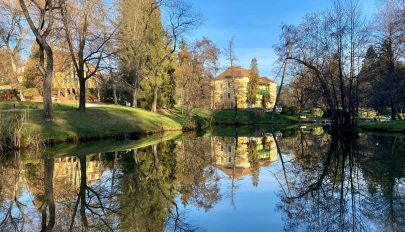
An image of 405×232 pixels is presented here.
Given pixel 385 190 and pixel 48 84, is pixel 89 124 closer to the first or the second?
pixel 48 84

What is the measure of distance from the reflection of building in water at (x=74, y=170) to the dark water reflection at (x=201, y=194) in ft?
0.12

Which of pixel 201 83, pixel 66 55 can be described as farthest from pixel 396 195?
pixel 201 83

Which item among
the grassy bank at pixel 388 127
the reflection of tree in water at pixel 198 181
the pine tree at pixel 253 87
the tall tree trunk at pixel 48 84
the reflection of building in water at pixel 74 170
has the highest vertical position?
the pine tree at pixel 253 87

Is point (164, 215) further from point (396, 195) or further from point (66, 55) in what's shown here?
point (66, 55)

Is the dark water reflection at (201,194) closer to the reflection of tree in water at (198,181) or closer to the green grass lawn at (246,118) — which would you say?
the reflection of tree in water at (198,181)

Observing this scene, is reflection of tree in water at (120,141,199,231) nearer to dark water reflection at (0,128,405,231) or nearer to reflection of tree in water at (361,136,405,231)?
dark water reflection at (0,128,405,231)

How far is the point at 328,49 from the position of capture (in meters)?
32.0

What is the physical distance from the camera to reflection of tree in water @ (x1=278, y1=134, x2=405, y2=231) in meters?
7.39

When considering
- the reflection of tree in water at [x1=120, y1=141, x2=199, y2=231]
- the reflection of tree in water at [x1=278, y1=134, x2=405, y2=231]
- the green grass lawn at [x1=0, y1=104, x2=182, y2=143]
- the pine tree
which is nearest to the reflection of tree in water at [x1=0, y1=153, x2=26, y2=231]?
the reflection of tree in water at [x1=120, y1=141, x2=199, y2=231]

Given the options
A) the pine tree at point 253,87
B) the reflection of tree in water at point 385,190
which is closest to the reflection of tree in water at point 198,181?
the reflection of tree in water at point 385,190

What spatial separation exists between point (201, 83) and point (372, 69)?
25.8 metres

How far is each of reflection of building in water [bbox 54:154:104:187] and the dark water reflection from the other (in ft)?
0.12

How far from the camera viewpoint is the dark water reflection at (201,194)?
7477 millimetres

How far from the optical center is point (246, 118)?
63.1m
